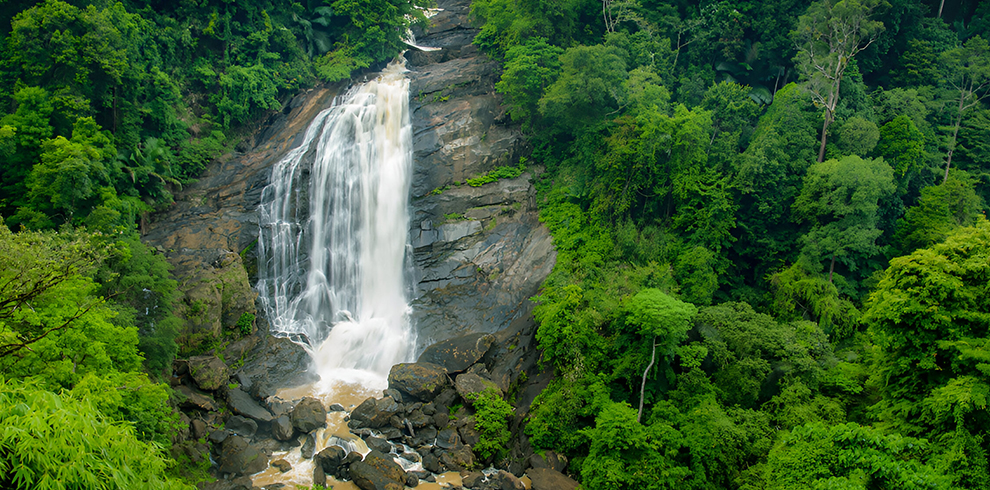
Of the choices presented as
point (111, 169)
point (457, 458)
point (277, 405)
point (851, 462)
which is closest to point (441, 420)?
point (457, 458)

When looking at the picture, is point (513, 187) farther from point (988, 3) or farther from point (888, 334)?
point (988, 3)

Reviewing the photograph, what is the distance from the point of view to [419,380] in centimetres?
1930

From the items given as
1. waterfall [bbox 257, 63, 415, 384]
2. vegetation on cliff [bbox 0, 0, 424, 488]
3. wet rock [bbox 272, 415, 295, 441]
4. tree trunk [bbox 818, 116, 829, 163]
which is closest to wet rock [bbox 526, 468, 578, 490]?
wet rock [bbox 272, 415, 295, 441]

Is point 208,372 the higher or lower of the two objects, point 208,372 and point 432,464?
the higher

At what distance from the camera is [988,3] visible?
26906mm

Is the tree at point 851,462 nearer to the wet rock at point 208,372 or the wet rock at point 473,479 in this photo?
the wet rock at point 473,479

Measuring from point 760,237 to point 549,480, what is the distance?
15.1 metres

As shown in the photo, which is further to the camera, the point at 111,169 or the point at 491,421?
the point at 111,169

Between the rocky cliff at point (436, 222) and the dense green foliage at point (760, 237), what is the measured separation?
2.21 m

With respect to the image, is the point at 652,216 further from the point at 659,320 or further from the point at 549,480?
the point at 549,480

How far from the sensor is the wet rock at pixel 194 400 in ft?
56.0

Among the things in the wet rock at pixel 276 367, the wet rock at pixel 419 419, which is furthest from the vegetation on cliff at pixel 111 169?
the wet rock at pixel 419 419

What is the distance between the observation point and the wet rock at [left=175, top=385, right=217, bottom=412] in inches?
672

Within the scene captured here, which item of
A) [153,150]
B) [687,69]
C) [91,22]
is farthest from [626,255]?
[91,22]
